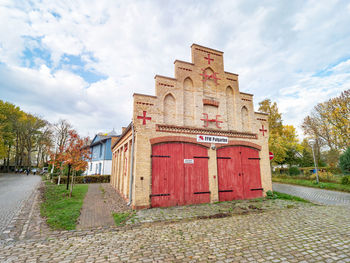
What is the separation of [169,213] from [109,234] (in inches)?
112

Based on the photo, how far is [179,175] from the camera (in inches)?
369

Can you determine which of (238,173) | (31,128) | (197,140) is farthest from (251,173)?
(31,128)

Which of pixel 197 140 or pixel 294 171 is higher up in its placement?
pixel 197 140

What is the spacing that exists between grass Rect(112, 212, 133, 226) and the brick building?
731 millimetres

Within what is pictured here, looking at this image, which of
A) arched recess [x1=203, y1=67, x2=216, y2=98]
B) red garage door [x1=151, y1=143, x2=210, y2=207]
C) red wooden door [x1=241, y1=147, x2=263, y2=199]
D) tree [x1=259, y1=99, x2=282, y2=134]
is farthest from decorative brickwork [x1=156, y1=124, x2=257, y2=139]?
tree [x1=259, y1=99, x2=282, y2=134]

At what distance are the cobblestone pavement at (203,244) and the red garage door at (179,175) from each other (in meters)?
2.46

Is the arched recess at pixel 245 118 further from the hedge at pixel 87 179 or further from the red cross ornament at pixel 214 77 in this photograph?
the hedge at pixel 87 179

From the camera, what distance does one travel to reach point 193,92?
10.7 m

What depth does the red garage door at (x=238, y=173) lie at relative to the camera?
412 inches

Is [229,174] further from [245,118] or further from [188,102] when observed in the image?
[188,102]

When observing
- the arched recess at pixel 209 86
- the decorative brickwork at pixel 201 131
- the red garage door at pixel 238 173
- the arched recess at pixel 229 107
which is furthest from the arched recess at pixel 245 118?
the arched recess at pixel 209 86

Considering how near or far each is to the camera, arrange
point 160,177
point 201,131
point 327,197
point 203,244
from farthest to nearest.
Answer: point 327,197
point 201,131
point 160,177
point 203,244

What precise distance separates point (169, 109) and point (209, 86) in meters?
3.22

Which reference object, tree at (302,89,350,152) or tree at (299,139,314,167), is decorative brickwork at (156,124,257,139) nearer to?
tree at (302,89,350,152)
